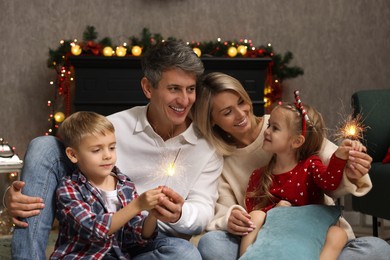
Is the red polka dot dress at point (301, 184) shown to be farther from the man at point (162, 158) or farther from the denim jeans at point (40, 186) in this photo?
the denim jeans at point (40, 186)

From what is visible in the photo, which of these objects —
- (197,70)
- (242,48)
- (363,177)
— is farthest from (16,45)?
(363,177)

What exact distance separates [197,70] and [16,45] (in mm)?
2815

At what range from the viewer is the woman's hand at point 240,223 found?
217 cm

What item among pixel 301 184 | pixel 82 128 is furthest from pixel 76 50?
pixel 301 184

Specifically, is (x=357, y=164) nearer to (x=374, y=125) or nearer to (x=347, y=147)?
(x=347, y=147)

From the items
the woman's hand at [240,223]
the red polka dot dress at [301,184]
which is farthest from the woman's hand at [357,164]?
the woman's hand at [240,223]

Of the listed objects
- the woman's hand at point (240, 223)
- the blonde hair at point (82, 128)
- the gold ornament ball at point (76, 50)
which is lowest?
the woman's hand at point (240, 223)

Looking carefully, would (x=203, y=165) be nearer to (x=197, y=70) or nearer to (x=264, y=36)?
(x=197, y=70)

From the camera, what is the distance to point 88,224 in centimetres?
201

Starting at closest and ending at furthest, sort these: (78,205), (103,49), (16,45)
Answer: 1. (78,205)
2. (103,49)
3. (16,45)

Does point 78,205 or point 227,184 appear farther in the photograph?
point 227,184

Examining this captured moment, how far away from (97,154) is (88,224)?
24 cm

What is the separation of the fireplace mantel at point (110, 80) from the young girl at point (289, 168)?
2.17 meters

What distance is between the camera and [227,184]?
2529 mm
